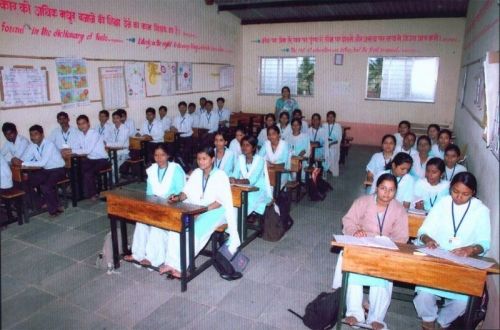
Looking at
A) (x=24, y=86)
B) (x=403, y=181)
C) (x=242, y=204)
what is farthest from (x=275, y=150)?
(x=24, y=86)

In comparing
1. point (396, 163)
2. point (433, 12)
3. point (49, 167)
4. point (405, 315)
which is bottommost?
point (405, 315)

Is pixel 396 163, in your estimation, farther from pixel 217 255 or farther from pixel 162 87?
pixel 162 87

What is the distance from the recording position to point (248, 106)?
12.2 m

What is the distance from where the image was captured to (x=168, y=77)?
874 cm

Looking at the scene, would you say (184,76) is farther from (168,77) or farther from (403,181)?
(403,181)

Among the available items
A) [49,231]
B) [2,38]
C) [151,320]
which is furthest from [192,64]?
[151,320]

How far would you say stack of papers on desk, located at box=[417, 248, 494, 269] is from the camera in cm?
242

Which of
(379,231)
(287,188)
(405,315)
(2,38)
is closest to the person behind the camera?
(379,231)

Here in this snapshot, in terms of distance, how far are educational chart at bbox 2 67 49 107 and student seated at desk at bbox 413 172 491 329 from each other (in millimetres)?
5676

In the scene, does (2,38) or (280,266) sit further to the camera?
(2,38)

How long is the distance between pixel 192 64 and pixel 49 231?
5831mm

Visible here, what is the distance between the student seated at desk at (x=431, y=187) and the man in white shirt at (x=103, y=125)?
5354 mm

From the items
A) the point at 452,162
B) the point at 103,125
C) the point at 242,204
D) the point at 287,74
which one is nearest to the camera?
the point at 242,204

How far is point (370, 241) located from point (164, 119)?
21.2 feet
